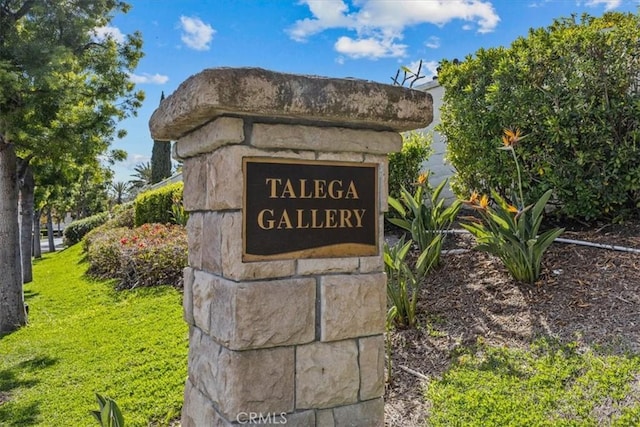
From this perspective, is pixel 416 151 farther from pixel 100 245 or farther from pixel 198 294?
pixel 100 245

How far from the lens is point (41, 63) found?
5418mm

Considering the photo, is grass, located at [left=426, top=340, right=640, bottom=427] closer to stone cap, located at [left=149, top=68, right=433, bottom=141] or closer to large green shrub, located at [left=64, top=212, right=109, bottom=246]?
stone cap, located at [left=149, top=68, right=433, bottom=141]

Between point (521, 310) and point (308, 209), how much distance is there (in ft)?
6.83

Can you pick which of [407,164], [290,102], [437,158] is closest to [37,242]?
[437,158]

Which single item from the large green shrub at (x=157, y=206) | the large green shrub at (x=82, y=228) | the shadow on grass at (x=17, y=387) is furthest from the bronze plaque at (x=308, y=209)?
the large green shrub at (x=82, y=228)

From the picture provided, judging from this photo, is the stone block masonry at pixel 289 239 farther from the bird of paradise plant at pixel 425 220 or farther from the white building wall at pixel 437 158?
the white building wall at pixel 437 158

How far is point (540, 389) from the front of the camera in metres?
2.31

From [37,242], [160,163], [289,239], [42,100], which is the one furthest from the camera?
[160,163]

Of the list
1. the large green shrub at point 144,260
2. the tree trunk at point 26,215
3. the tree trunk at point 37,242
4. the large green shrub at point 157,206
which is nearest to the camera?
the large green shrub at point 144,260

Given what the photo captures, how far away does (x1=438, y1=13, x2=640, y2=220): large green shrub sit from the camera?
3762 mm

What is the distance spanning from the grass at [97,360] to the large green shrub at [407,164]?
115 inches

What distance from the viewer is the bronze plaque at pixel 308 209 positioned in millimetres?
1674

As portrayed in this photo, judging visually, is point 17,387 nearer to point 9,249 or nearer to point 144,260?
point 9,249

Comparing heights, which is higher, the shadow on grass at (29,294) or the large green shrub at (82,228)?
the large green shrub at (82,228)
